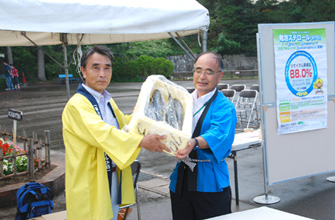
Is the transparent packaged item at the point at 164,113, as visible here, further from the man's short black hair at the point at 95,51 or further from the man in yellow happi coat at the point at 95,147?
the man's short black hair at the point at 95,51

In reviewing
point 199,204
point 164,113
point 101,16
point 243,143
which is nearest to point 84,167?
point 164,113

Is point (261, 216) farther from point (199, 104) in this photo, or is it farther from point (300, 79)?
point (300, 79)

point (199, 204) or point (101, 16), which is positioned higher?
point (101, 16)

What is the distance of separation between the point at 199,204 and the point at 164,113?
725mm

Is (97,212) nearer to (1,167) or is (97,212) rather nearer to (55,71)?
(1,167)

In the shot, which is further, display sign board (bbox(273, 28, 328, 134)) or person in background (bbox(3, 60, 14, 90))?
person in background (bbox(3, 60, 14, 90))

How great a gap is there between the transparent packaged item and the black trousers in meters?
0.57

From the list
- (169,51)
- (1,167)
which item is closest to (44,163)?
(1,167)

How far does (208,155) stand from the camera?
2.44m

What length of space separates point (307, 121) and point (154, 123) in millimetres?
3157

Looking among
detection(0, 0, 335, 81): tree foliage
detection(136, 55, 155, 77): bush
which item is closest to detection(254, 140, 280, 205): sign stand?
detection(0, 0, 335, 81): tree foliage

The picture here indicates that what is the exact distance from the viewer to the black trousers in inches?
98.3

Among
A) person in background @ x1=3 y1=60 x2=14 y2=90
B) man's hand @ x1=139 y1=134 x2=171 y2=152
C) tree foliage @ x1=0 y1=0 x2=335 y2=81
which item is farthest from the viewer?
tree foliage @ x1=0 y1=0 x2=335 y2=81

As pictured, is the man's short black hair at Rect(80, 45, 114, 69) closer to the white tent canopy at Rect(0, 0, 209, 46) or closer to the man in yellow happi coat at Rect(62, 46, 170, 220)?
the man in yellow happi coat at Rect(62, 46, 170, 220)
